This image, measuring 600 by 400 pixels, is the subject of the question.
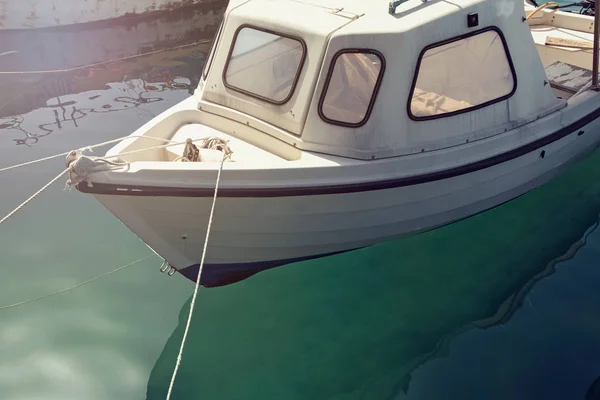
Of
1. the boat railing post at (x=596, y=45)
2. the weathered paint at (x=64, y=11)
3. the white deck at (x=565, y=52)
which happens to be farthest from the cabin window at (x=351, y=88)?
the weathered paint at (x=64, y=11)

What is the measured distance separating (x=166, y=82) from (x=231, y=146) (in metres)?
5.85

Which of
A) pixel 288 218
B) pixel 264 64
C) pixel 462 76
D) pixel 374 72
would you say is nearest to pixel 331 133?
pixel 374 72

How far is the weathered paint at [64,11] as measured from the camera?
12.9 m

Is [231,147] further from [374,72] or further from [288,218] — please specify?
[374,72]

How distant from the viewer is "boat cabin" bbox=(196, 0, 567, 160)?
199 inches

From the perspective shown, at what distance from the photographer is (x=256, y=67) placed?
18.1 feet

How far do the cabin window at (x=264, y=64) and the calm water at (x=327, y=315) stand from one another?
1.85 m

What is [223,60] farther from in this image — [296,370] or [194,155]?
[296,370]

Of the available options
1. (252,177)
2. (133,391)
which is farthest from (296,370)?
(252,177)

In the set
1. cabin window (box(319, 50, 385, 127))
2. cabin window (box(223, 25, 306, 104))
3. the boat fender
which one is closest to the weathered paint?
cabin window (box(223, 25, 306, 104))

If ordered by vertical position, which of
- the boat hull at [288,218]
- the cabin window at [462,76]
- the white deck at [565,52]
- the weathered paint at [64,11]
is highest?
the weathered paint at [64,11]

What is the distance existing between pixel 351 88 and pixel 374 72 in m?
0.24

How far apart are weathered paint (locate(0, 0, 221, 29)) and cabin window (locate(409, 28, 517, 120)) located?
1092 cm

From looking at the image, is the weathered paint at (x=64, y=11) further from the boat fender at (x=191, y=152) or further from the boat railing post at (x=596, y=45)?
the boat railing post at (x=596, y=45)
